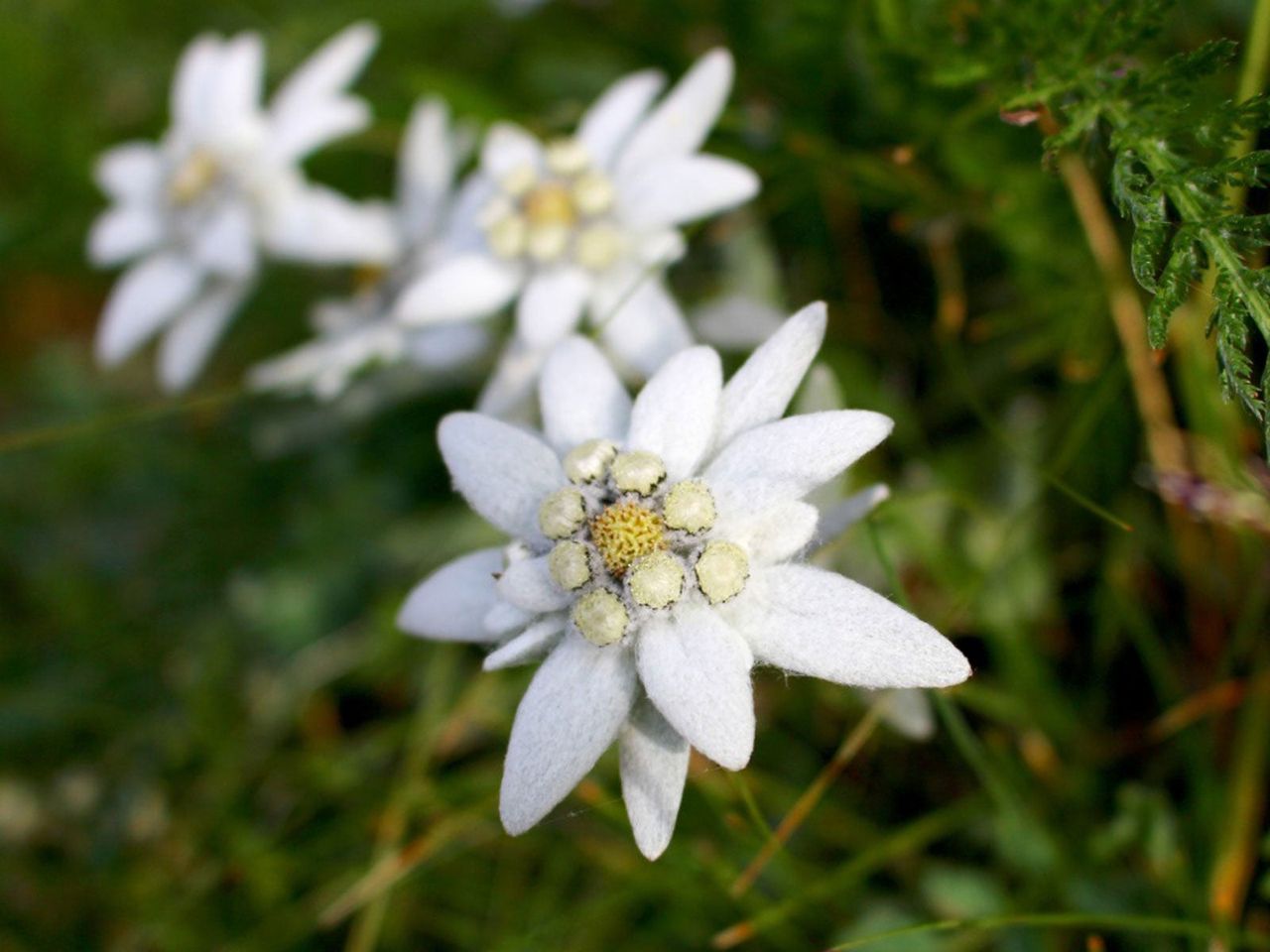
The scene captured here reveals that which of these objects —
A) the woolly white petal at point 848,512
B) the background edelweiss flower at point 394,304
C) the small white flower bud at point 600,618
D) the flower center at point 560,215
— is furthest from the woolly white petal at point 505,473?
the background edelweiss flower at point 394,304

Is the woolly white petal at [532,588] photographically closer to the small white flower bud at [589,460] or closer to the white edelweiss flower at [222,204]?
the small white flower bud at [589,460]

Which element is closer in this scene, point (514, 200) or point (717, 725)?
point (717, 725)

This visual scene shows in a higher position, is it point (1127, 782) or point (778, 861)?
point (778, 861)

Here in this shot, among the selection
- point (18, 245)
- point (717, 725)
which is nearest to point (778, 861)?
point (717, 725)

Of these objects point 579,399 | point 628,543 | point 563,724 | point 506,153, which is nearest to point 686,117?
point 506,153

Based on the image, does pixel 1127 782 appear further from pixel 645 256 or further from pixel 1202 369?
pixel 645 256

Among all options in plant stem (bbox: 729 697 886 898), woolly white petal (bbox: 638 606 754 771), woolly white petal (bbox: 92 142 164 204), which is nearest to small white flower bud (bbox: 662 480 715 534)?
woolly white petal (bbox: 638 606 754 771)
